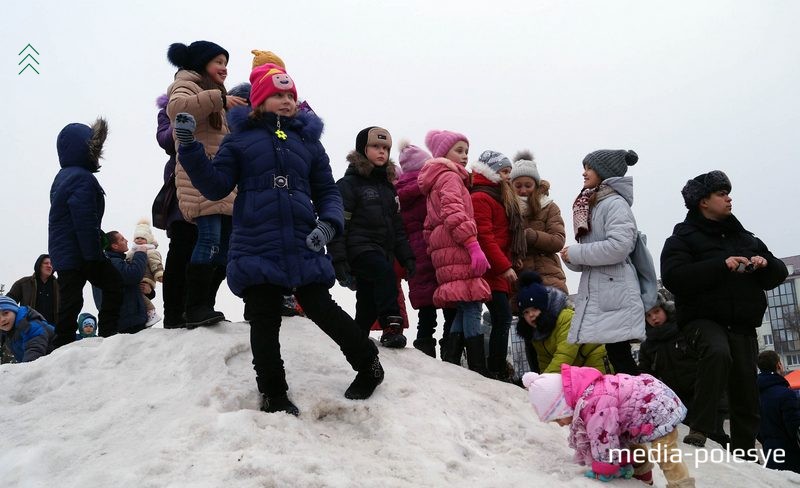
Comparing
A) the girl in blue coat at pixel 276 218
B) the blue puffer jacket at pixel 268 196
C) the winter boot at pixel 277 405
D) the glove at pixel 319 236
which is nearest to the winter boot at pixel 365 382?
the girl in blue coat at pixel 276 218

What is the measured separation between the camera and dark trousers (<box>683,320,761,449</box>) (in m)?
5.76

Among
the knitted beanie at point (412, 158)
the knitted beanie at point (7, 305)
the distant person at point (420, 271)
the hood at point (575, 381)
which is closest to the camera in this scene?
the hood at point (575, 381)

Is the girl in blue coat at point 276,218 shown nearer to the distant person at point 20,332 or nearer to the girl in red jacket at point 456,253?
the girl in red jacket at point 456,253

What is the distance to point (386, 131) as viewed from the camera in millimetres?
7340

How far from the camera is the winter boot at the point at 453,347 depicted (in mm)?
7641

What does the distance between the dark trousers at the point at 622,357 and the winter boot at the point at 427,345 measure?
7.32 feet

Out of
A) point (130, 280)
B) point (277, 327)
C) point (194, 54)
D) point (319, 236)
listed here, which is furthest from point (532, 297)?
point (130, 280)

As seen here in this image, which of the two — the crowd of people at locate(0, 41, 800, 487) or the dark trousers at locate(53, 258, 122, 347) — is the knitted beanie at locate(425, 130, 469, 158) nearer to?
the crowd of people at locate(0, 41, 800, 487)

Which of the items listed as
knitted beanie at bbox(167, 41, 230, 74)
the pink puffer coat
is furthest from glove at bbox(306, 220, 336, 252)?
knitted beanie at bbox(167, 41, 230, 74)

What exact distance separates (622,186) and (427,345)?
276 centimetres

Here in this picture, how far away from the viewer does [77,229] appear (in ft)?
21.8

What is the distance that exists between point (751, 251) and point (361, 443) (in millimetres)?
3922

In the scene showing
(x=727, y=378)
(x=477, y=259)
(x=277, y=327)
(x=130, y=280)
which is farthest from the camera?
(x=130, y=280)

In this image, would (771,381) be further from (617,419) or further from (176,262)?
(176,262)
